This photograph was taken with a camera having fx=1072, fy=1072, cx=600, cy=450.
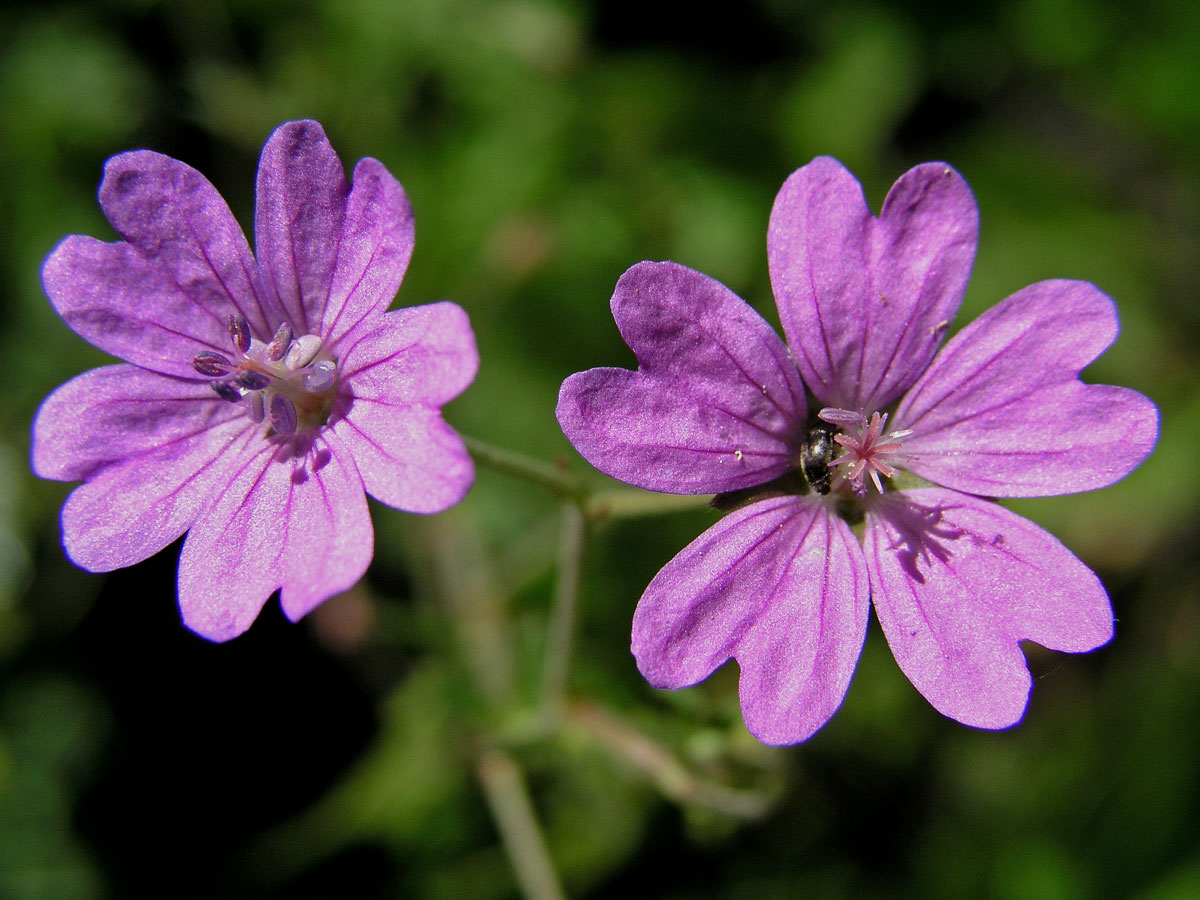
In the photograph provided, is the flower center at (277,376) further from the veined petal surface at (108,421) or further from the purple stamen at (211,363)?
the veined petal surface at (108,421)

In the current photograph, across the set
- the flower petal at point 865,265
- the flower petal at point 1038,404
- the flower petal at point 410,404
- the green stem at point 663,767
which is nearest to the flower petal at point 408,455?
the flower petal at point 410,404

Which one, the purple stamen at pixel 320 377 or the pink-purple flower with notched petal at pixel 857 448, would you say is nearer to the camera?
the pink-purple flower with notched petal at pixel 857 448

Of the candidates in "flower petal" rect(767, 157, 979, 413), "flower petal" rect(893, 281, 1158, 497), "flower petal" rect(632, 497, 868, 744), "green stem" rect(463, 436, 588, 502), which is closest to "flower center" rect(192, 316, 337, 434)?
"green stem" rect(463, 436, 588, 502)

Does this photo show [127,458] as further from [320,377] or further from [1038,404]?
[1038,404]

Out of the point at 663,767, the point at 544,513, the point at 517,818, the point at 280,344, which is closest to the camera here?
the point at 280,344

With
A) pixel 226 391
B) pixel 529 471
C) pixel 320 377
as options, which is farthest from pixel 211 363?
pixel 529 471

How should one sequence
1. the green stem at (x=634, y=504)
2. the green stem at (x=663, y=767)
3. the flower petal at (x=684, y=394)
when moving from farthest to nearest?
1. the green stem at (x=663, y=767)
2. the green stem at (x=634, y=504)
3. the flower petal at (x=684, y=394)
